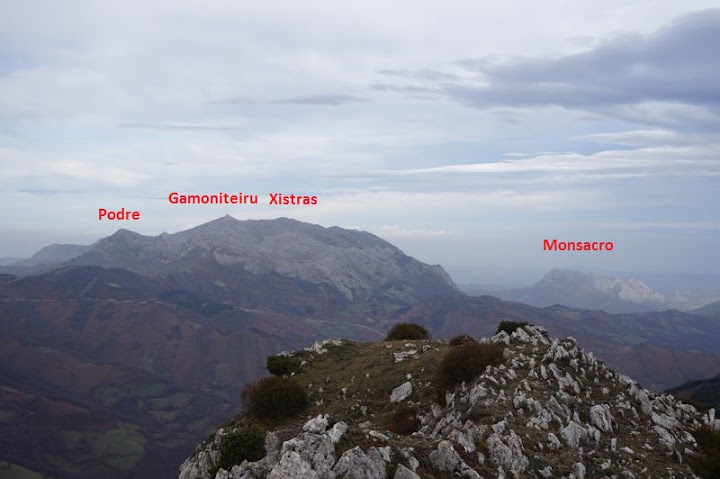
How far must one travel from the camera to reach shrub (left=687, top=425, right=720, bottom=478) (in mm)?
31703

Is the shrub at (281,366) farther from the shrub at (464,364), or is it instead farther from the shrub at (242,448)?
the shrub at (242,448)

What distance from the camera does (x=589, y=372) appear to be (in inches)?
1661

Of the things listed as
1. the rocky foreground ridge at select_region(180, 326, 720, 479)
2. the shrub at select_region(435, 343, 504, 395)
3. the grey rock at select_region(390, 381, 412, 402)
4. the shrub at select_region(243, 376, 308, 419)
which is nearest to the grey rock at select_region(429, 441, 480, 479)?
the rocky foreground ridge at select_region(180, 326, 720, 479)

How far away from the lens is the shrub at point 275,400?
4422 centimetres

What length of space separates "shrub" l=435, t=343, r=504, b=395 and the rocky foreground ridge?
0.84 meters

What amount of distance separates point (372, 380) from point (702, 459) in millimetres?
25340

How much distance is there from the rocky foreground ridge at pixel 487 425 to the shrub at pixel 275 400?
139cm

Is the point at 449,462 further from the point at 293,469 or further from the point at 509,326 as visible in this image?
the point at 509,326

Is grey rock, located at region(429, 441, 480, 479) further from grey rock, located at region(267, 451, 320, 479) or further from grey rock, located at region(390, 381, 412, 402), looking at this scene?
grey rock, located at region(390, 381, 412, 402)

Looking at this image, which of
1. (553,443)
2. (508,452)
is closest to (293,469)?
(508,452)

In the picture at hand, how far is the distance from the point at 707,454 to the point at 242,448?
27795 mm

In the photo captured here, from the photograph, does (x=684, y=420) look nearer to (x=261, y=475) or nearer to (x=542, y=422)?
(x=542, y=422)

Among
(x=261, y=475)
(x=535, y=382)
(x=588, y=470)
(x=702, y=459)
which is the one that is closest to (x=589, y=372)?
(x=535, y=382)

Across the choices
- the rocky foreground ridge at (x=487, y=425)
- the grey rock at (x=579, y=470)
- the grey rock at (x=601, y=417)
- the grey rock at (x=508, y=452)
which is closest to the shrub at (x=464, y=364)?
the rocky foreground ridge at (x=487, y=425)
